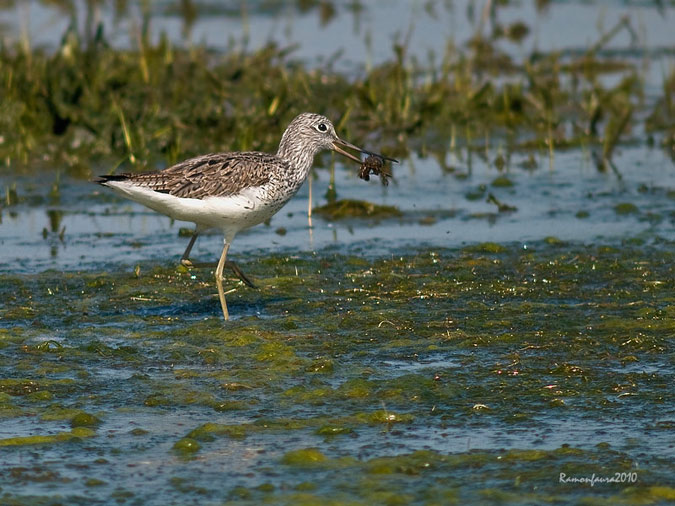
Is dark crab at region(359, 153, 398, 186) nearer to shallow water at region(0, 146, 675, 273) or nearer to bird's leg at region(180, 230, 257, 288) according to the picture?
shallow water at region(0, 146, 675, 273)

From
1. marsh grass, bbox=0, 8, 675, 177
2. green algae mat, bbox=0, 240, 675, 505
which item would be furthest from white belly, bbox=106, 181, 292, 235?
marsh grass, bbox=0, 8, 675, 177

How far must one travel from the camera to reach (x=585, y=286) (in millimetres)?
8734

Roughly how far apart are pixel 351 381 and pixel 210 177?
204 cm

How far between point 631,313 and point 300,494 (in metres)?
3.27

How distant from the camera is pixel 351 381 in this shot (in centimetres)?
686

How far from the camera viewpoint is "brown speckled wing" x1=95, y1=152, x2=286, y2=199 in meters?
8.16

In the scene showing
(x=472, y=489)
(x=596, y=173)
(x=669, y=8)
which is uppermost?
(x=669, y=8)

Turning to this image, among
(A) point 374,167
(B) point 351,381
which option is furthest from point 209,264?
(B) point 351,381

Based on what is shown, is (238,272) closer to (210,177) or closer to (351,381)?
(210,177)

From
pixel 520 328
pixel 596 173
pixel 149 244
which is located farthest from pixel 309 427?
pixel 596 173

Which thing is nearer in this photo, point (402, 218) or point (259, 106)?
point (402, 218)

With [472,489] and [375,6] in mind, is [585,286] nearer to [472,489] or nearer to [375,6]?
[472,489]

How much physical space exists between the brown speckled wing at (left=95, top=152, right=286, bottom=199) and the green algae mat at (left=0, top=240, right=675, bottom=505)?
2.64ft

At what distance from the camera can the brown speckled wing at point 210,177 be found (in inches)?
321
